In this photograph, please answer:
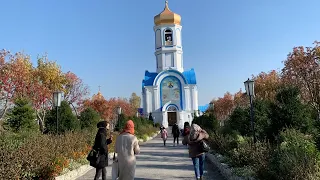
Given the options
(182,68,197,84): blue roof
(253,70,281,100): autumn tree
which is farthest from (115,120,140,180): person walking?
(182,68,197,84): blue roof

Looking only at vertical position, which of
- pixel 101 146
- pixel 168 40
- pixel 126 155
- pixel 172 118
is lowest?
pixel 126 155

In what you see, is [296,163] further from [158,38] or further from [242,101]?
[158,38]

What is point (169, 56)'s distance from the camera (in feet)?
166

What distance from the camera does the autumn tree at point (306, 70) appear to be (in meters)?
27.2

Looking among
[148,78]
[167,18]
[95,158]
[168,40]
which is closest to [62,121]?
[95,158]

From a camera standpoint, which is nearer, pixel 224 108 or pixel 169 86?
pixel 169 86

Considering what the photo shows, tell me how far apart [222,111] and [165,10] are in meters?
18.8

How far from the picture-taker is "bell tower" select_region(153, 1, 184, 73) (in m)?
50.5

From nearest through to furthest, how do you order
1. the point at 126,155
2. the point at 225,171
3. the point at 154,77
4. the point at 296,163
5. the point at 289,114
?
1. the point at 296,163
2. the point at 126,155
3. the point at 225,171
4. the point at 289,114
5. the point at 154,77

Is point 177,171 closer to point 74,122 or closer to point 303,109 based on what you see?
point 303,109

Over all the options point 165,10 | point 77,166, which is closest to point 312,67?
point 77,166

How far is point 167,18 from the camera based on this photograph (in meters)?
50.5

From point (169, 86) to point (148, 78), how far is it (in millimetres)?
3649

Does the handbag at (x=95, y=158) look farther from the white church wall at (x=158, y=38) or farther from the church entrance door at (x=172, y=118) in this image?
the white church wall at (x=158, y=38)
